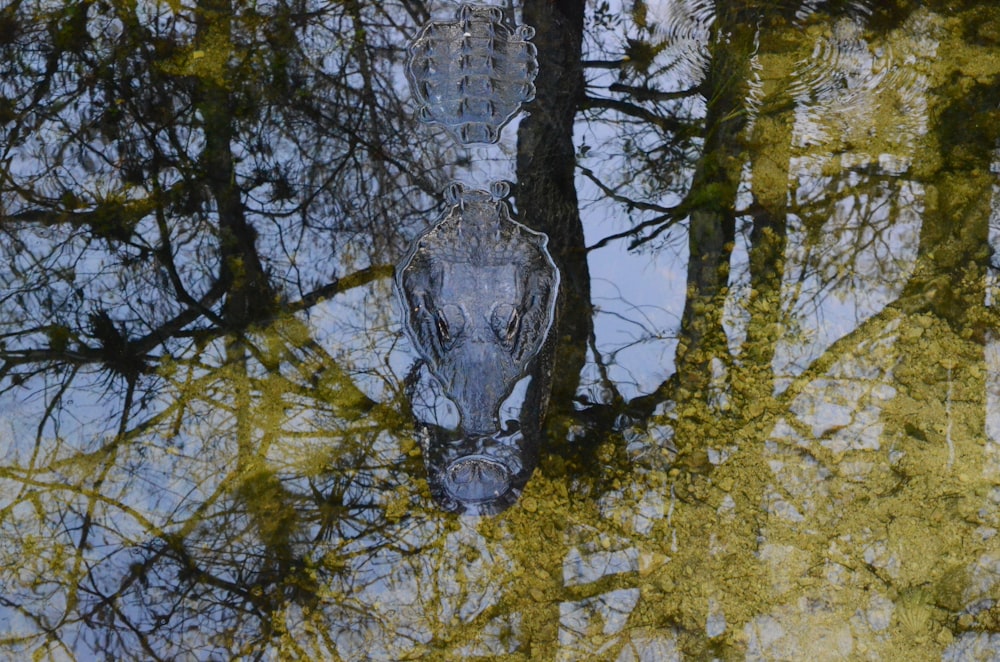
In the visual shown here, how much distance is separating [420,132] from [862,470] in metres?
1.69

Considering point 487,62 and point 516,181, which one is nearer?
point 516,181

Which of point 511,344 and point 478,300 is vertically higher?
point 478,300

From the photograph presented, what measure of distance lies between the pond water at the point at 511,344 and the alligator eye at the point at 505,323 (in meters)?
0.02

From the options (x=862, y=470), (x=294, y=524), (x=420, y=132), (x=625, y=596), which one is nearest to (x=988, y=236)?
(x=862, y=470)

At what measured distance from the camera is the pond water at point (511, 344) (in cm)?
200

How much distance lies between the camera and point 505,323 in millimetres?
2299

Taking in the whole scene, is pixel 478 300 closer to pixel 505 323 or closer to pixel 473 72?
pixel 505 323

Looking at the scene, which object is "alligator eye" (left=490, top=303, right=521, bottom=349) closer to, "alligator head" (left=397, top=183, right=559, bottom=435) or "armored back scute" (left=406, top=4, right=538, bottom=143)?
"alligator head" (left=397, top=183, right=559, bottom=435)

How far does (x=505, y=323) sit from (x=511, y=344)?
0.06 m

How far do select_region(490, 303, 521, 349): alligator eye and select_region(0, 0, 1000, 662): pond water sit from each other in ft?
0.05

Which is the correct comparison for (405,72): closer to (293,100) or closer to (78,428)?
(293,100)

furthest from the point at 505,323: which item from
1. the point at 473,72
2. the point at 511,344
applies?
the point at 473,72

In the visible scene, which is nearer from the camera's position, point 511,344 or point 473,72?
point 511,344

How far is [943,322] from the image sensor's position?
95.3 inches
